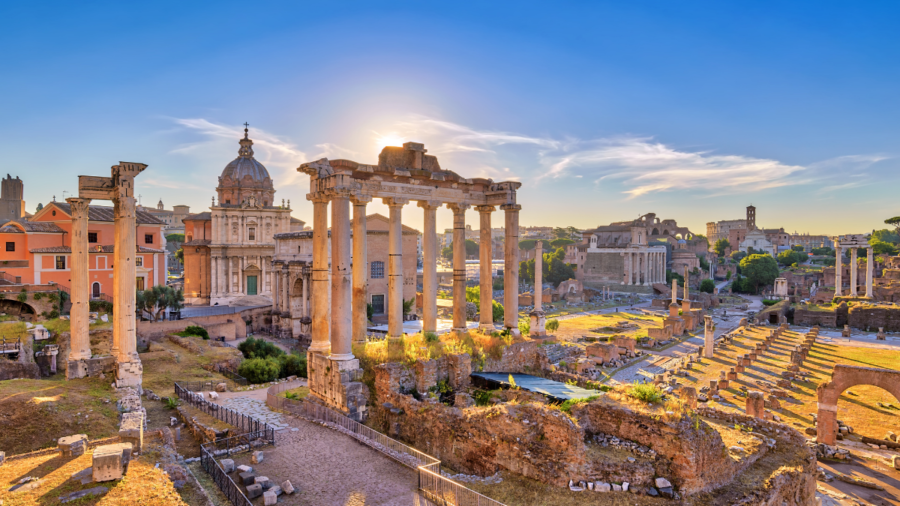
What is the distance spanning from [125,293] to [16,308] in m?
17.0

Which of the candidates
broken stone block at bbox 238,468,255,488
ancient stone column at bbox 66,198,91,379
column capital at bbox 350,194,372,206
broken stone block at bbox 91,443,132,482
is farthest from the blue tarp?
ancient stone column at bbox 66,198,91,379

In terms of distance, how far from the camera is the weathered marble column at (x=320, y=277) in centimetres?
1492

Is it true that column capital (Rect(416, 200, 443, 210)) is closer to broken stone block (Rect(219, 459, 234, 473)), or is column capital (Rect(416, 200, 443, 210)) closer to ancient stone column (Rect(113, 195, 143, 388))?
broken stone block (Rect(219, 459, 234, 473))

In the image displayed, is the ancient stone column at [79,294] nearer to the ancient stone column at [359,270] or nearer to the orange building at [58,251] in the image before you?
the ancient stone column at [359,270]

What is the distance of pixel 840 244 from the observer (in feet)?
202

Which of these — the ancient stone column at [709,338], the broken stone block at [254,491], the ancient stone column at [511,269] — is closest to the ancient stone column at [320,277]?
the broken stone block at [254,491]

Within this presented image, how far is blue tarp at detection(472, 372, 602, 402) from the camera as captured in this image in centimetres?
1286

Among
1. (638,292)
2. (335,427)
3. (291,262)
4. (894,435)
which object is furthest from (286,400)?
(638,292)

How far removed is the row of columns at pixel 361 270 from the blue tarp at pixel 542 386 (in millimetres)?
3025

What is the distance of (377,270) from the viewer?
46031mm

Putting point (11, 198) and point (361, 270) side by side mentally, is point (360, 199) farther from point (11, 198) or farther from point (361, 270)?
point (11, 198)

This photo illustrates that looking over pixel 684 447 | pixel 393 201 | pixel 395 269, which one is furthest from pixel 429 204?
pixel 684 447

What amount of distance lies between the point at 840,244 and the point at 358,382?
229 ft

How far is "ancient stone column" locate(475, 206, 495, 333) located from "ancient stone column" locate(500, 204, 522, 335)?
0.59 metres
